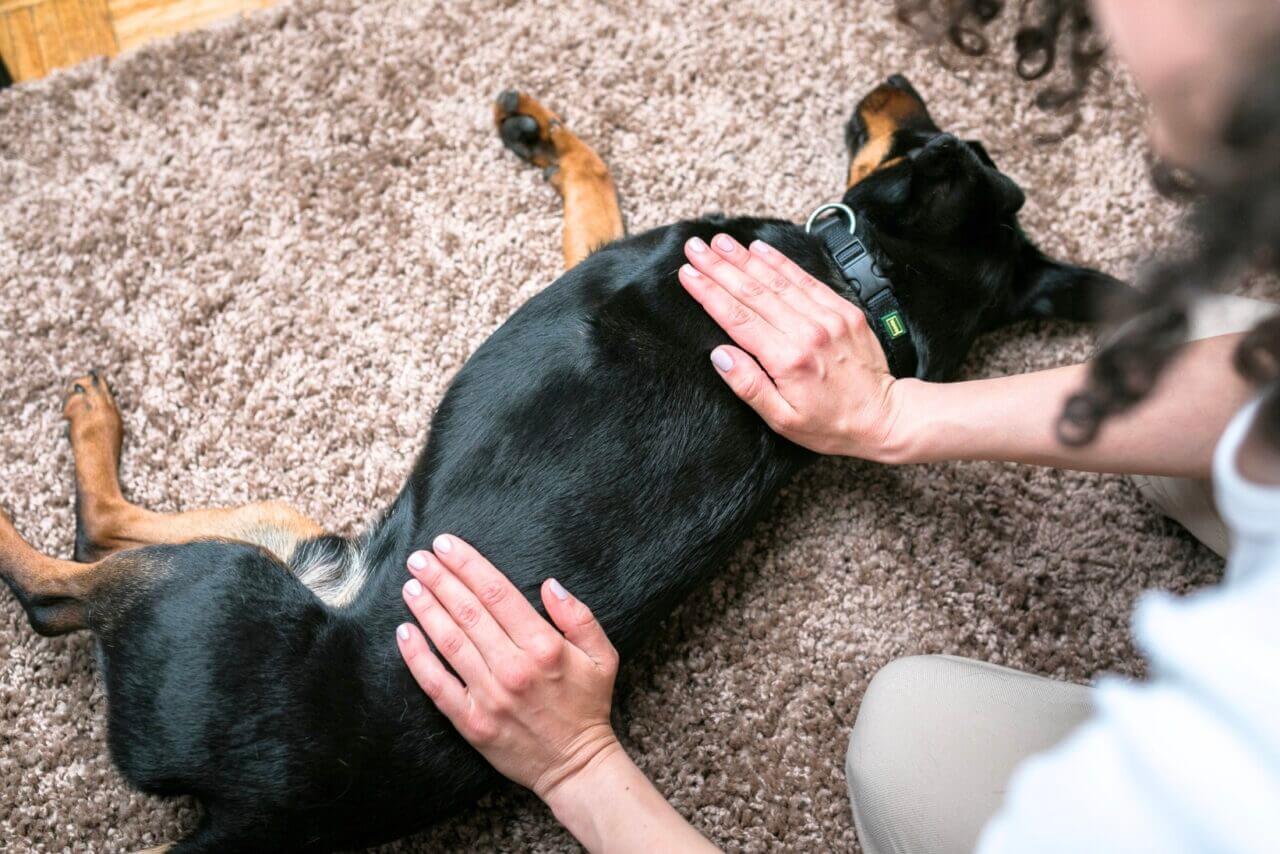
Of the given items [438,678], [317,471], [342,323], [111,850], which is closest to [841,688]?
[438,678]

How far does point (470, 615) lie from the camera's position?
1204 mm

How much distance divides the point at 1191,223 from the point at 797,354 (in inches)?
24.2

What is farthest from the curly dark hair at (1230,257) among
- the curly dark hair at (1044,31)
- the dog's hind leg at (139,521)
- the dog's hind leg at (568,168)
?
the dog's hind leg at (139,521)

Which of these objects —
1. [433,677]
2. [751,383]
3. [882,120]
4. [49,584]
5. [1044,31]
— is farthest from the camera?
[882,120]

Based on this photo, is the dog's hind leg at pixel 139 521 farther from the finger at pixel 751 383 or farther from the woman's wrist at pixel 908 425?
the woman's wrist at pixel 908 425

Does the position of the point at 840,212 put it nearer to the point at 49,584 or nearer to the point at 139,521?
the point at 139,521

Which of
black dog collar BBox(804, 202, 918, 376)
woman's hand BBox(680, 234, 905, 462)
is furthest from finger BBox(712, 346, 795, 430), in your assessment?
black dog collar BBox(804, 202, 918, 376)

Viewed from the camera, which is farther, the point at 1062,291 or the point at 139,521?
the point at 1062,291

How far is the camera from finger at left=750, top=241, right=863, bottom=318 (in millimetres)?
1390

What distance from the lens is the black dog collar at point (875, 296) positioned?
1.45 metres

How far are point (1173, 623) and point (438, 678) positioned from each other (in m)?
0.86

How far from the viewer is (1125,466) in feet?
4.27

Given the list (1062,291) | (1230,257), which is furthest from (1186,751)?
(1062,291)

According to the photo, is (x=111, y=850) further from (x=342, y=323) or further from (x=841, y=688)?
(x=841, y=688)
